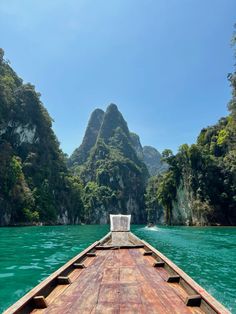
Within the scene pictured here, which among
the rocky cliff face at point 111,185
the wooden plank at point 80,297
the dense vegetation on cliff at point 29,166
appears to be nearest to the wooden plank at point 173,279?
the wooden plank at point 80,297

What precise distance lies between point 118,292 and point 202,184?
64.6 m

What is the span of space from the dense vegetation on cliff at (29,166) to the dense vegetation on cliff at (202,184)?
30580 millimetres

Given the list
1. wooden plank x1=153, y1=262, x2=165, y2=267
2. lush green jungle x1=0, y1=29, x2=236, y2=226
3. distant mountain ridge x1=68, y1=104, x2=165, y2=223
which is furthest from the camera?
distant mountain ridge x1=68, y1=104, x2=165, y2=223

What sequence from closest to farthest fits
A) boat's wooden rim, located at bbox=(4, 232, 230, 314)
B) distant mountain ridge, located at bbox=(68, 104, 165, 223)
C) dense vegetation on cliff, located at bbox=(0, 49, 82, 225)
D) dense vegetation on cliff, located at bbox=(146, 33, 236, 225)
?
1. boat's wooden rim, located at bbox=(4, 232, 230, 314)
2. dense vegetation on cliff, located at bbox=(146, 33, 236, 225)
3. dense vegetation on cliff, located at bbox=(0, 49, 82, 225)
4. distant mountain ridge, located at bbox=(68, 104, 165, 223)

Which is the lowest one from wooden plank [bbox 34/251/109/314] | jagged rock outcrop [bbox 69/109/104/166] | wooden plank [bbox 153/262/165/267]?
wooden plank [bbox 34/251/109/314]

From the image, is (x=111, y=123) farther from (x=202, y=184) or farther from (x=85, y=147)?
(x=202, y=184)

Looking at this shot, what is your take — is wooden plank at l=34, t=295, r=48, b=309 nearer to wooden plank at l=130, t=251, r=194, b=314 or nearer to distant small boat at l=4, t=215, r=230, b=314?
distant small boat at l=4, t=215, r=230, b=314

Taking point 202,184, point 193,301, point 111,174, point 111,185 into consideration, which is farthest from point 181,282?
point 111,174

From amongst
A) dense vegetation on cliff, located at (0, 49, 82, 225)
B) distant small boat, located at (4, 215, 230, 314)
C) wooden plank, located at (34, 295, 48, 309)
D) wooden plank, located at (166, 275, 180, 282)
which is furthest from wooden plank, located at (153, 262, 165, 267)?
dense vegetation on cliff, located at (0, 49, 82, 225)

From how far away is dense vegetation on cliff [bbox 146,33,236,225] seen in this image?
6372 cm

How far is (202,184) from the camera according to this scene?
218 ft

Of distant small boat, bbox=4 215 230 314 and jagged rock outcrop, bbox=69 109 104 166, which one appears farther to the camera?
jagged rock outcrop, bbox=69 109 104 166

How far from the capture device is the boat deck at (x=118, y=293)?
3.92m

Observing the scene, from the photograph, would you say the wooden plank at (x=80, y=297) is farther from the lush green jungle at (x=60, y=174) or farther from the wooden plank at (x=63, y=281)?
the lush green jungle at (x=60, y=174)
